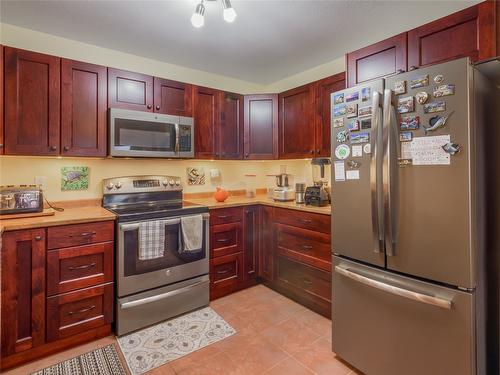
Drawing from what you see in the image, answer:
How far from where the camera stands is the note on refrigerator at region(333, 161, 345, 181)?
1.74 m

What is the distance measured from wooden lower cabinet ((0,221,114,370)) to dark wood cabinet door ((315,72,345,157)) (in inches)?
78.6

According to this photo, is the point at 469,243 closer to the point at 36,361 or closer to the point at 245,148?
the point at 245,148

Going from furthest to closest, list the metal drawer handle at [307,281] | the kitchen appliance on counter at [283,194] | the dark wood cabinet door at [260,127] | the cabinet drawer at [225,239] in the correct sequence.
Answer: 1. the dark wood cabinet door at [260,127]
2. the kitchen appliance on counter at [283,194]
3. the cabinet drawer at [225,239]
4. the metal drawer handle at [307,281]

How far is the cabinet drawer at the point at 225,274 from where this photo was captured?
2.67 metres

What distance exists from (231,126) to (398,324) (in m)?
2.42

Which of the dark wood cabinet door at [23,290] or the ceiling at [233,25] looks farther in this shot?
the ceiling at [233,25]

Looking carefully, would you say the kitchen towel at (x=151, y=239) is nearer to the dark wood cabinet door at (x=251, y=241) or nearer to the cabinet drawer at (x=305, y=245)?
the dark wood cabinet door at (x=251, y=241)

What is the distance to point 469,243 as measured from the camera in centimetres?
123

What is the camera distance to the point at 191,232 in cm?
239

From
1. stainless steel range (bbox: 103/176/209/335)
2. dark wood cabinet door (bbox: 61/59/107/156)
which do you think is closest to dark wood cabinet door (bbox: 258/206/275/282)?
stainless steel range (bbox: 103/176/209/335)

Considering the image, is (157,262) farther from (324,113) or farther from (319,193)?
(324,113)

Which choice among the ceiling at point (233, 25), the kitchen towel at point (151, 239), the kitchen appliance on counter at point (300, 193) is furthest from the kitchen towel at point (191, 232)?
the ceiling at point (233, 25)

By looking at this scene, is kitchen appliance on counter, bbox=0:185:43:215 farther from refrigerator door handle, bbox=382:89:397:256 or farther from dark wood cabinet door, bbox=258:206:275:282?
refrigerator door handle, bbox=382:89:397:256

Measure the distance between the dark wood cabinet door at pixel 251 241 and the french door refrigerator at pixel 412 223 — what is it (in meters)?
1.27
